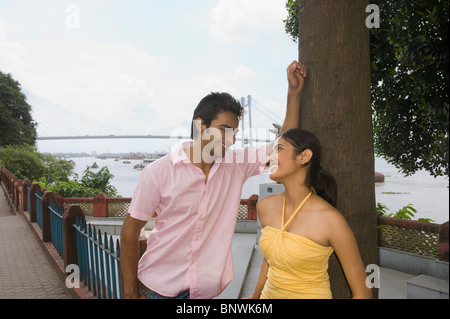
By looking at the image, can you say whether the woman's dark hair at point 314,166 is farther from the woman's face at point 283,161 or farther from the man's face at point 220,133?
the man's face at point 220,133

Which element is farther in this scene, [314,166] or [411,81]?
[411,81]

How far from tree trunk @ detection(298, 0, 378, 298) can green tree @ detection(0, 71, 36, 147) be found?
27.2m

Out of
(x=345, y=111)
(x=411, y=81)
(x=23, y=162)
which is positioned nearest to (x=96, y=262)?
(x=345, y=111)

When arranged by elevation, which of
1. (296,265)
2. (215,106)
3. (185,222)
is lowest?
(296,265)

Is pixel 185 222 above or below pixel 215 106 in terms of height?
below

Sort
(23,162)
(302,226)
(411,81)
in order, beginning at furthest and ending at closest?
(23,162) < (411,81) < (302,226)

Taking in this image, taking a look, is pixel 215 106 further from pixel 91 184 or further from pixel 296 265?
pixel 91 184

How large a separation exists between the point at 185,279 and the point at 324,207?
0.82 meters

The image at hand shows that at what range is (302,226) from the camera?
1.57 m

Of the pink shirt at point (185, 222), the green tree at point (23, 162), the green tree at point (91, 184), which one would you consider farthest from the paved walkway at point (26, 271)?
the green tree at point (23, 162)

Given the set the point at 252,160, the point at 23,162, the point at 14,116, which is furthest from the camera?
the point at 14,116

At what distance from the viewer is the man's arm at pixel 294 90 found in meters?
1.74

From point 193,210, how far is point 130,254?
1.35ft
